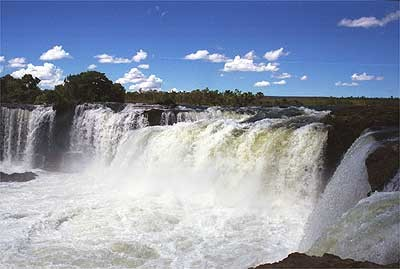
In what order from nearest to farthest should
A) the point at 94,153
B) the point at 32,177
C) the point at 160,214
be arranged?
the point at 160,214, the point at 32,177, the point at 94,153

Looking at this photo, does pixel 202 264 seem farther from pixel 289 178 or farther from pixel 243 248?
pixel 289 178

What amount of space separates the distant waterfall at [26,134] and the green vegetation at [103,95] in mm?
11618

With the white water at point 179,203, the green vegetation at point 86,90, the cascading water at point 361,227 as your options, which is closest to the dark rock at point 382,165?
the cascading water at point 361,227

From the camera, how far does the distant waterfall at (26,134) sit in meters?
25.1

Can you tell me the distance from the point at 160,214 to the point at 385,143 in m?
5.55

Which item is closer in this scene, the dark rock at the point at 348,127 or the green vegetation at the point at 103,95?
the dark rock at the point at 348,127

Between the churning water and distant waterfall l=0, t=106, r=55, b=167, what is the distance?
184 inches

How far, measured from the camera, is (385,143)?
9820 millimetres

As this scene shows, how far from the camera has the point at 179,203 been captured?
1345cm

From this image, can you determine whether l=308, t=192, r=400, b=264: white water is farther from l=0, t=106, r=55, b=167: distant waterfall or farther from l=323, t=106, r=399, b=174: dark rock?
l=0, t=106, r=55, b=167: distant waterfall

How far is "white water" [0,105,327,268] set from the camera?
931 cm

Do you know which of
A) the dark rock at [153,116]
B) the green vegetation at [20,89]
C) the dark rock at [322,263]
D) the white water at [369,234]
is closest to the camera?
the dark rock at [322,263]

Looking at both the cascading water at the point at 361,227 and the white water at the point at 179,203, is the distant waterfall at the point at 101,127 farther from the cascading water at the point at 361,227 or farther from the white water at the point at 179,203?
the cascading water at the point at 361,227

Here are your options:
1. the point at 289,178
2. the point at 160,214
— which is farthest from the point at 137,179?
the point at 289,178
